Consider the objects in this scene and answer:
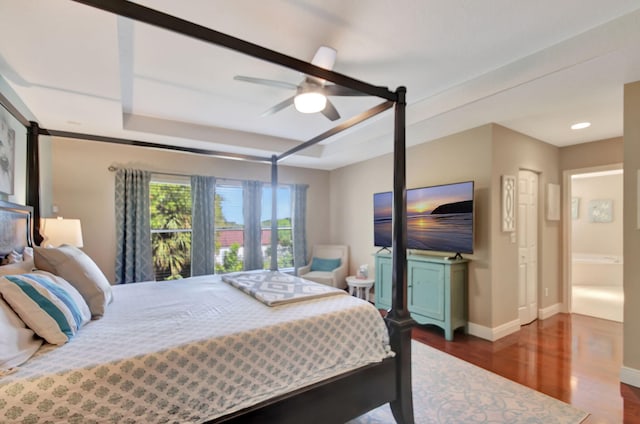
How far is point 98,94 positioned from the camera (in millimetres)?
2500

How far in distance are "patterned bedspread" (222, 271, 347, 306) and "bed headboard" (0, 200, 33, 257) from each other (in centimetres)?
147

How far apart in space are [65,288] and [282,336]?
1.18 m

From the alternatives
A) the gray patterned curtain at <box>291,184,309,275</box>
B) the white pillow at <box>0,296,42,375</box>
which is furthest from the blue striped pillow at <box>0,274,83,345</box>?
the gray patterned curtain at <box>291,184,309,275</box>

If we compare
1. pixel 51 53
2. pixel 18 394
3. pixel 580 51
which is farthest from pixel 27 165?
pixel 580 51

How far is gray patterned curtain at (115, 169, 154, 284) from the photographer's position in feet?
12.8

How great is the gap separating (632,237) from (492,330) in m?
1.56

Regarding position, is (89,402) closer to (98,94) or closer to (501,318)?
(98,94)

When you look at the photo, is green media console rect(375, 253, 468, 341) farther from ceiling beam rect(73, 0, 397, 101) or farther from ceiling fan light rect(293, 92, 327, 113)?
ceiling beam rect(73, 0, 397, 101)

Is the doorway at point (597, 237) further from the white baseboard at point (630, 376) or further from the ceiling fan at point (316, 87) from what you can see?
the ceiling fan at point (316, 87)

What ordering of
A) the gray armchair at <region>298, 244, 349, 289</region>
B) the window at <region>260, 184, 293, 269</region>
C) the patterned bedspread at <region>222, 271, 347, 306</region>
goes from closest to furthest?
the patterned bedspread at <region>222, 271, 347, 306</region> < the gray armchair at <region>298, 244, 349, 289</region> < the window at <region>260, 184, 293, 269</region>

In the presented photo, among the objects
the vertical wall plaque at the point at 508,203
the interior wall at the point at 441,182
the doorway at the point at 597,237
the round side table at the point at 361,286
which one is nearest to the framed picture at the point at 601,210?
the doorway at the point at 597,237

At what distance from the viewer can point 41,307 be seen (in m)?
1.33

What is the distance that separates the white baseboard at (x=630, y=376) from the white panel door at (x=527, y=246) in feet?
4.13

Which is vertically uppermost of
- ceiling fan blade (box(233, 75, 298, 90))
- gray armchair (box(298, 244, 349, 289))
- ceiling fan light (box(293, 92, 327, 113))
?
ceiling fan blade (box(233, 75, 298, 90))
